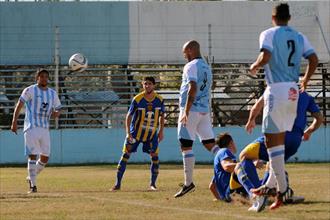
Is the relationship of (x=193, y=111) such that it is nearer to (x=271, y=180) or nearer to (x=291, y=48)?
(x=271, y=180)

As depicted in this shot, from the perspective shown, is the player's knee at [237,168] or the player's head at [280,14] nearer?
the player's head at [280,14]

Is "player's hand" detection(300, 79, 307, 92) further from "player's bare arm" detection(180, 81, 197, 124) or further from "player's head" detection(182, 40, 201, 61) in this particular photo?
"player's head" detection(182, 40, 201, 61)

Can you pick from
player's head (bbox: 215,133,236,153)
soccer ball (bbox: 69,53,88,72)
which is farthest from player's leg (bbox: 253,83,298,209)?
soccer ball (bbox: 69,53,88,72)

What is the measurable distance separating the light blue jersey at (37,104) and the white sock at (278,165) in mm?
7493

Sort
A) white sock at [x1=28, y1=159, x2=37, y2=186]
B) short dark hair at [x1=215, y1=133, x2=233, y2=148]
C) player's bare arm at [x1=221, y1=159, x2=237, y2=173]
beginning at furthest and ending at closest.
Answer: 1. white sock at [x1=28, y1=159, x2=37, y2=186]
2. short dark hair at [x1=215, y1=133, x2=233, y2=148]
3. player's bare arm at [x1=221, y1=159, x2=237, y2=173]

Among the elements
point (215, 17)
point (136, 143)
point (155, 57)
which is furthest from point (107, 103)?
point (136, 143)

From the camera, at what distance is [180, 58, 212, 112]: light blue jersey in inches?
585

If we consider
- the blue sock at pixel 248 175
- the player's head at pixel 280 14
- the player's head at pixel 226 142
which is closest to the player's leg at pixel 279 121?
the player's head at pixel 280 14

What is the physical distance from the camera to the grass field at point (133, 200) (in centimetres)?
1213

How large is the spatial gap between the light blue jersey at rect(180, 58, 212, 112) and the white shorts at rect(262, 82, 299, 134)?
3.26 m

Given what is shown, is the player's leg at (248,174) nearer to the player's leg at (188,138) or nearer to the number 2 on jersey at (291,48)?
the number 2 on jersey at (291,48)

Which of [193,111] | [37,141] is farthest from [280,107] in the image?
[37,141]

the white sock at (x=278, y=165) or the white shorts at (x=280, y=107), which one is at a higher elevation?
the white shorts at (x=280, y=107)

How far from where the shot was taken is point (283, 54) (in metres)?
11.6
